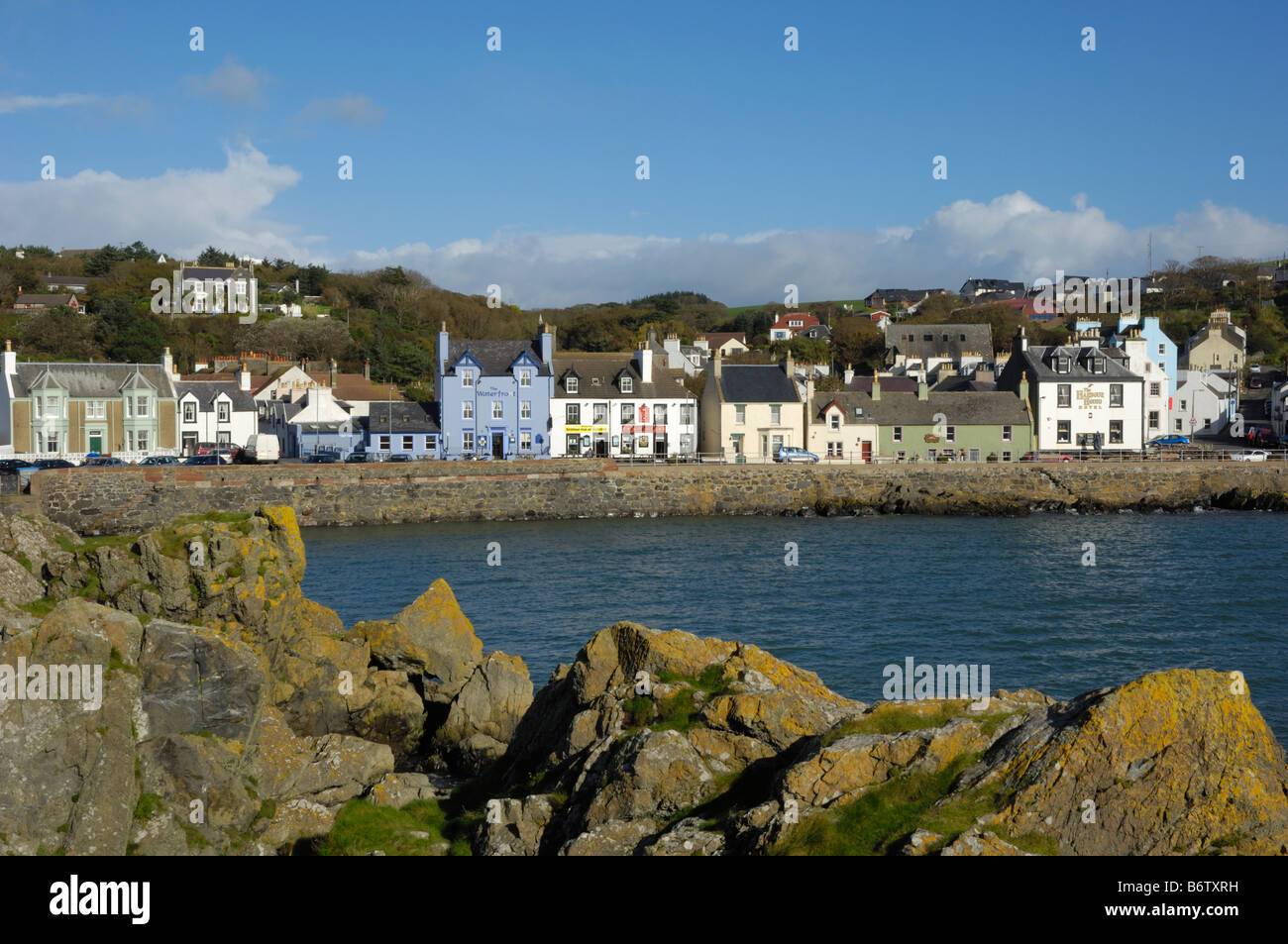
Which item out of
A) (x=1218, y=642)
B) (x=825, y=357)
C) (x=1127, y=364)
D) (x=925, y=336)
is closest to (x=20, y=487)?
(x=1218, y=642)

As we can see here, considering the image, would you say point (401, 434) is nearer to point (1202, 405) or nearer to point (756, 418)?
point (756, 418)

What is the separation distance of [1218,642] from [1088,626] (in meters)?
2.79

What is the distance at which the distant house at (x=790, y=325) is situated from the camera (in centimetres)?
11088

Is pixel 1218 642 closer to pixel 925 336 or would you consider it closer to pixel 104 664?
pixel 104 664

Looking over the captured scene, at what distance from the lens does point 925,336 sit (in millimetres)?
93500

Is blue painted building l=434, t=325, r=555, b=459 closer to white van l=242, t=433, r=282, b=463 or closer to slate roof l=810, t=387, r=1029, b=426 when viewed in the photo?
white van l=242, t=433, r=282, b=463

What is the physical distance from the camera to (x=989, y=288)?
515 ft

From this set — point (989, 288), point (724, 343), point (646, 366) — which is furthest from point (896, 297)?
point (646, 366)

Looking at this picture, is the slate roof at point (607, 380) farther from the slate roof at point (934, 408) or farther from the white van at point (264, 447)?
the white van at point (264, 447)

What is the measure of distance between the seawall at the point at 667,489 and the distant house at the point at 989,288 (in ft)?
338

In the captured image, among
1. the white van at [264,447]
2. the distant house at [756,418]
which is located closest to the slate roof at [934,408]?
the distant house at [756,418]

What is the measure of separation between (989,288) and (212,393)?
12209cm

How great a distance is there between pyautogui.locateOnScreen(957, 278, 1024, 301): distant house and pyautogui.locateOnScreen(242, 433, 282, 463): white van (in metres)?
111

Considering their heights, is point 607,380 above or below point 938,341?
below
